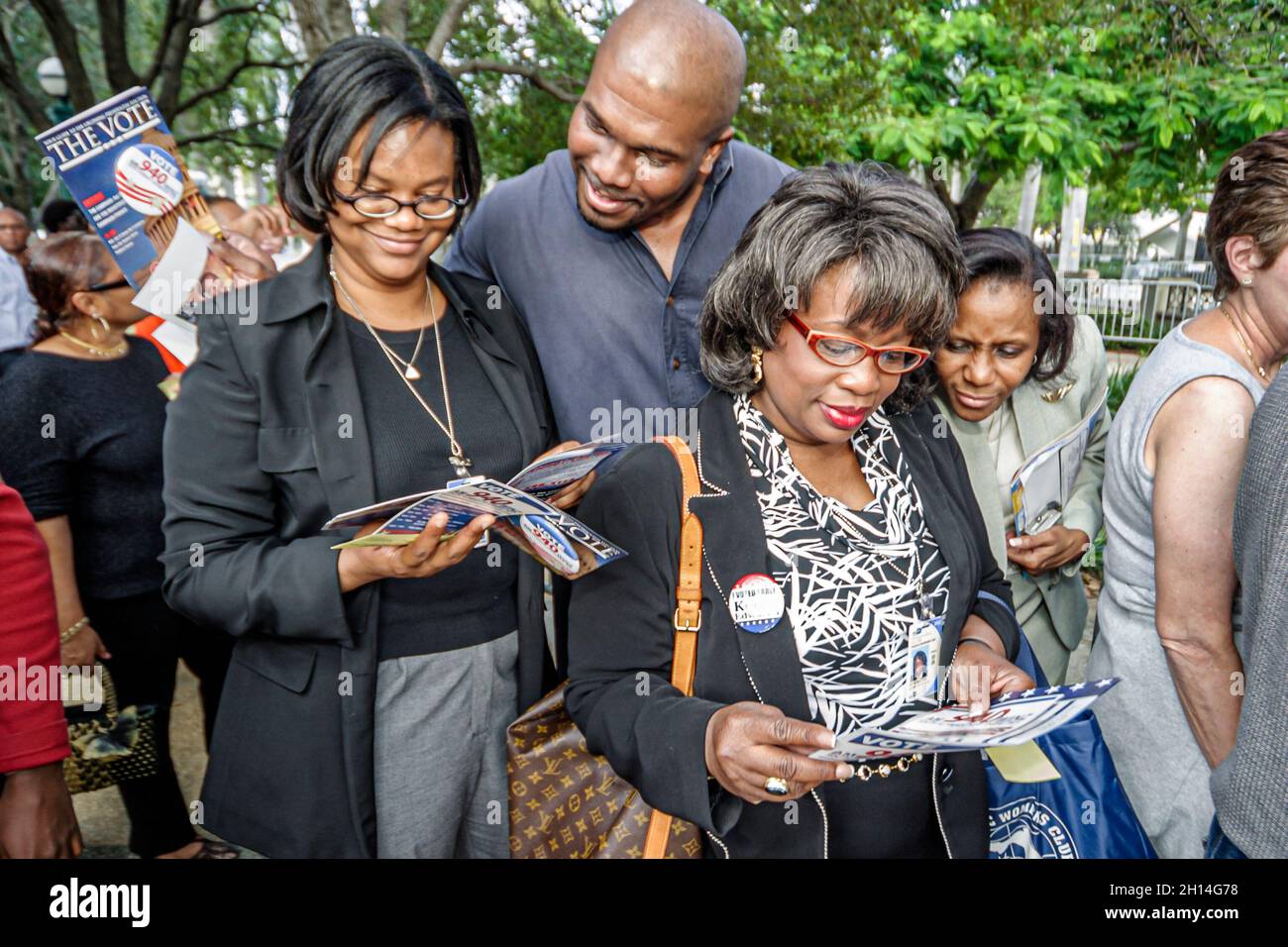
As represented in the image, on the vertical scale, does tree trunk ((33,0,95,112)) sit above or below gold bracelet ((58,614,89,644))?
above

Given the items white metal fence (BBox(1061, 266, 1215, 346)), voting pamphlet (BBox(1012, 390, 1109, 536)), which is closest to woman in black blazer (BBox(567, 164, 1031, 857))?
voting pamphlet (BBox(1012, 390, 1109, 536))

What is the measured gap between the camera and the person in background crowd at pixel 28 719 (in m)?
1.79

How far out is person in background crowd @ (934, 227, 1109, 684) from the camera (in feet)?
8.06

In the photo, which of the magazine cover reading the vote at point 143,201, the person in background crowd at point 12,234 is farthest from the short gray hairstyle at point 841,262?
the person in background crowd at point 12,234

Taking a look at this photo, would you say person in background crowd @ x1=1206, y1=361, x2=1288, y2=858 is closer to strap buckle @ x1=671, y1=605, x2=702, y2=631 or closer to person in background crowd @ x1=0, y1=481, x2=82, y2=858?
strap buckle @ x1=671, y1=605, x2=702, y2=631

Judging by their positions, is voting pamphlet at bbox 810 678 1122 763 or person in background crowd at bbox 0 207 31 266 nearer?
voting pamphlet at bbox 810 678 1122 763

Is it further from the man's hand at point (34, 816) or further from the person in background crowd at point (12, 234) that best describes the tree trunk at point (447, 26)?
the man's hand at point (34, 816)

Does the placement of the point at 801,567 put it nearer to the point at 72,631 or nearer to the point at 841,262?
the point at 841,262

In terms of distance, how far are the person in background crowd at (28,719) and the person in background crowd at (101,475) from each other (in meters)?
1.44

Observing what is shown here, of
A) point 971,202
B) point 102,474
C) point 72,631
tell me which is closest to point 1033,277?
point 102,474

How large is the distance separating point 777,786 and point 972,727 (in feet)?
1.03

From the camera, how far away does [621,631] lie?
70.5 inches

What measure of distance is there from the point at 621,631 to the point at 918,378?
3.15 feet

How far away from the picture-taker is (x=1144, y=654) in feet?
7.13
